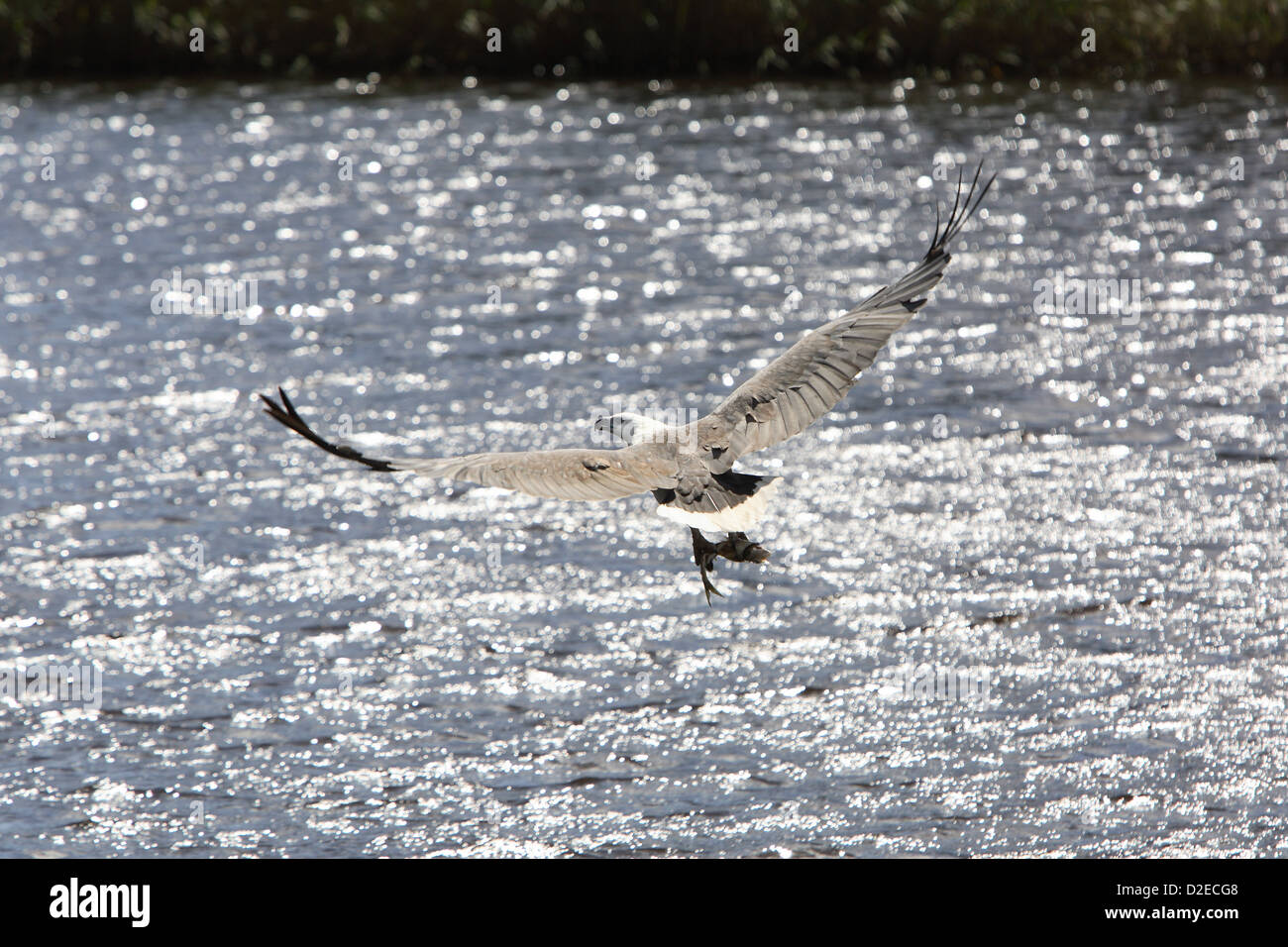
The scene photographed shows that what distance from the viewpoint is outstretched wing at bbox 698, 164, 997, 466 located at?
28.9 feet

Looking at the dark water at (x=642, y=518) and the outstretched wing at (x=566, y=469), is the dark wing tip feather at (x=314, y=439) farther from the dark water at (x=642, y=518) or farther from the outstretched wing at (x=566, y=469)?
the dark water at (x=642, y=518)

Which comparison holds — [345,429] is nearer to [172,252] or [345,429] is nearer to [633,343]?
[633,343]

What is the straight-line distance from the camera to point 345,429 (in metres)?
18.4

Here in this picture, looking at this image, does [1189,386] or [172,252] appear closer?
[1189,386]

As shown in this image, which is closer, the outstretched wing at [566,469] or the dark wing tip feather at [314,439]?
the dark wing tip feather at [314,439]

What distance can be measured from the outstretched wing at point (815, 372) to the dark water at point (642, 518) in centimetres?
345

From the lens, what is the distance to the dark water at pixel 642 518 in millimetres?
11797

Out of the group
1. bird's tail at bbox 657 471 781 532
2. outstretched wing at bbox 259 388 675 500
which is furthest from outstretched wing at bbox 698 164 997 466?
outstretched wing at bbox 259 388 675 500

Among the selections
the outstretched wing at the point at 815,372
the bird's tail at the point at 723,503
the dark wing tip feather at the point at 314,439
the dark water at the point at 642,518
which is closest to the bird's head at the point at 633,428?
the outstretched wing at the point at 815,372

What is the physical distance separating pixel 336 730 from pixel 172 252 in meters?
14.6

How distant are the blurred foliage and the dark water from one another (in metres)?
3.70

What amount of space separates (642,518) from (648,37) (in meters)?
20.3

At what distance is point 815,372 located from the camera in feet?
29.2
